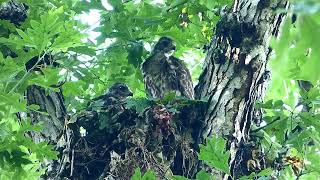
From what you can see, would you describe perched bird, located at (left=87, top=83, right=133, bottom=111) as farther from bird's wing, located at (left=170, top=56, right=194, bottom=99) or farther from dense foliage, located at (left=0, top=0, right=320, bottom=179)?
bird's wing, located at (left=170, top=56, right=194, bottom=99)

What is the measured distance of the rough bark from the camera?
Result: 3.46 metres

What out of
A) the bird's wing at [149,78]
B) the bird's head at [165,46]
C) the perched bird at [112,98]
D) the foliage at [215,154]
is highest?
the bird's head at [165,46]

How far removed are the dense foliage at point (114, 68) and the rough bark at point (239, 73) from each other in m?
0.20

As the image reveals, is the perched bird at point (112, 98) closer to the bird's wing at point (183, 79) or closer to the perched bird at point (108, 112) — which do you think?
the perched bird at point (108, 112)

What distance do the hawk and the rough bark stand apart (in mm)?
1222

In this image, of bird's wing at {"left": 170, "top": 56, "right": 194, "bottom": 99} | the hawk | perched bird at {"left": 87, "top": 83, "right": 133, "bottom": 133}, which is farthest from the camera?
the hawk

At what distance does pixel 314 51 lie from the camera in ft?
2.58

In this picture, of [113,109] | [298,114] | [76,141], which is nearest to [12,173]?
[76,141]

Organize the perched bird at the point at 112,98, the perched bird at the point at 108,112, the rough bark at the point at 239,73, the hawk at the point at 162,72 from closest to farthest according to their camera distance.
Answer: the rough bark at the point at 239,73 → the perched bird at the point at 108,112 → the perched bird at the point at 112,98 → the hawk at the point at 162,72

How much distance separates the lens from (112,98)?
4.36 metres

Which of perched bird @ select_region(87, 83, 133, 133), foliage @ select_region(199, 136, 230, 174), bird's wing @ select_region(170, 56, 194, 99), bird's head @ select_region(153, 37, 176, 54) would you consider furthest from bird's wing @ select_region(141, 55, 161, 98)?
foliage @ select_region(199, 136, 230, 174)

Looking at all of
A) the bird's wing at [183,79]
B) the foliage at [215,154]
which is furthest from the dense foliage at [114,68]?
the bird's wing at [183,79]

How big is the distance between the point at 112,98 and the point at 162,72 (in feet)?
2.58

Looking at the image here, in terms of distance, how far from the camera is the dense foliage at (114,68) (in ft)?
9.90
